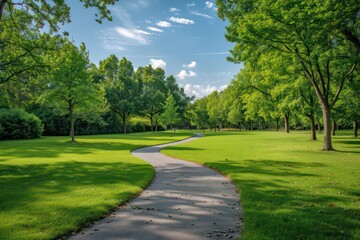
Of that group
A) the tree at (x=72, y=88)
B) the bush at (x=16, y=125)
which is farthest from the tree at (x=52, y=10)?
the bush at (x=16, y=125)

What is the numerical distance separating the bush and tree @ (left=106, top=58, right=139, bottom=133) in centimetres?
2328

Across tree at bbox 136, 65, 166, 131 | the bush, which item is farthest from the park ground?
tree at bbox 136, 65, 166, 131

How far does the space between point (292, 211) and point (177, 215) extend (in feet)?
9.42

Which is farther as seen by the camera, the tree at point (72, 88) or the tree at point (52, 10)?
the tree at point (72, 88)

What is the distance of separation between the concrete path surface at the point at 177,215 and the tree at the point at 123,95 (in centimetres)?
5498

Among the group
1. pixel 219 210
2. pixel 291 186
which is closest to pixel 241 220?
pixel 219 210

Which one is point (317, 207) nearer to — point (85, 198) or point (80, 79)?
point (85, 198)

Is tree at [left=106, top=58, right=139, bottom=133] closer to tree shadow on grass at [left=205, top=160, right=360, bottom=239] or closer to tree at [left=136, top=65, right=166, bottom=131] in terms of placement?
tree at [left=136, top=65, right=166, bottom=131]

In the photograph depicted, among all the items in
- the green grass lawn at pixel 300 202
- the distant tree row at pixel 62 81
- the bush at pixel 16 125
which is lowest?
the green grass lawn at pixel 300 202

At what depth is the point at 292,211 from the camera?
6715 mm

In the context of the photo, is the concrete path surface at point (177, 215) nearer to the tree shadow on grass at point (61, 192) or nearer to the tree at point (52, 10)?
the tree shadow on grass at point (61, 192)

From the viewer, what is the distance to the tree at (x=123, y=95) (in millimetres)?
64125

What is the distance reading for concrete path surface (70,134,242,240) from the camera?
542 cm

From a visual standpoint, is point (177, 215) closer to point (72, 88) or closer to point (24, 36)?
point (24, 36)
